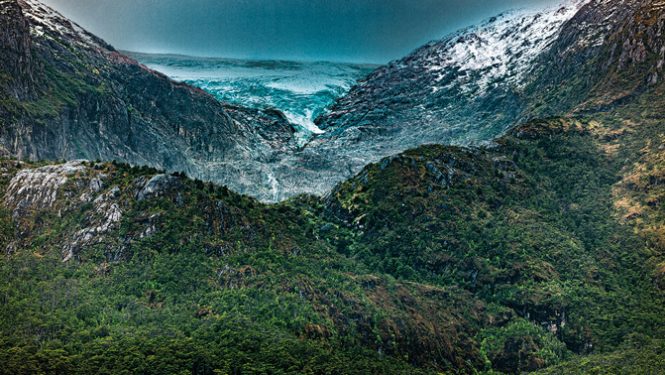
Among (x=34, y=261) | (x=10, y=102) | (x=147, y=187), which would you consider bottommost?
(x=34, y=261)

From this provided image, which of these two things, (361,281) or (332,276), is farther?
(361,281)

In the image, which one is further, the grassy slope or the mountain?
the mountain

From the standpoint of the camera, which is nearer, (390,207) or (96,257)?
(96,257)

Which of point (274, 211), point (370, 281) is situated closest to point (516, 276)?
point (370, 281)

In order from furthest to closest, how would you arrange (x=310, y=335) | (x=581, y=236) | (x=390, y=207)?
(x=390, y=207), (x=581, y=236), (x=310, y=335)

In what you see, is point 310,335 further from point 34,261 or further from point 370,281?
point 34,261

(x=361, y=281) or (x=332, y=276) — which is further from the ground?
(x=332, y=276)

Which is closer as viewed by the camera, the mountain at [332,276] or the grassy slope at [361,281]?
the grassy slope at [361,281]

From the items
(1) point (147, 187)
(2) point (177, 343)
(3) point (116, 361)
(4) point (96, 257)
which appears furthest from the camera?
(1) point (147, 187)
